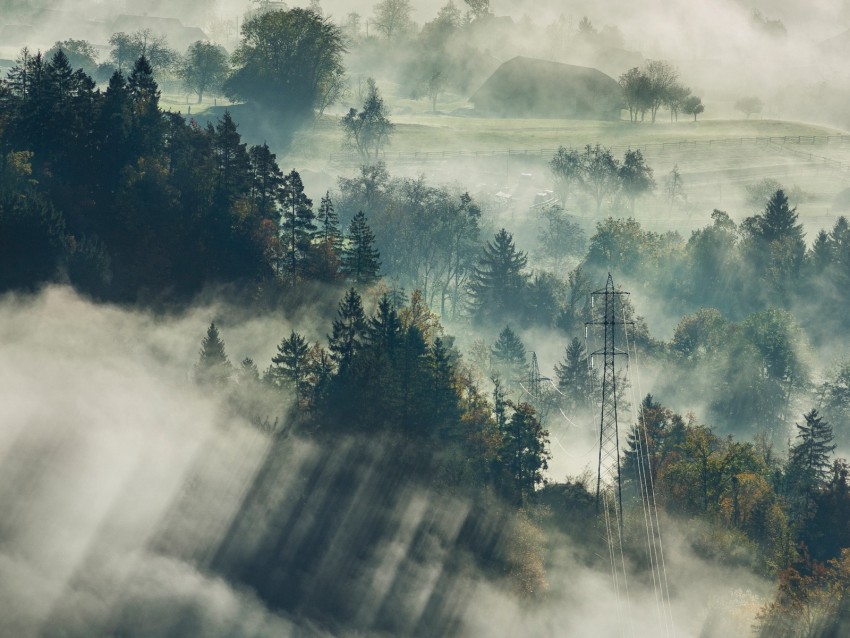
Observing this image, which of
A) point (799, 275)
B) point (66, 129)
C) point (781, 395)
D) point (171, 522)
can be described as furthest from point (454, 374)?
point (799, 275)

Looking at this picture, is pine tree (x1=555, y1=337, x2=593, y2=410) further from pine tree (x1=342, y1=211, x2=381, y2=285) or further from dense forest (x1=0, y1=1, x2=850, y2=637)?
pine tree (x1=342, y1=211, x2=381, y2=285)

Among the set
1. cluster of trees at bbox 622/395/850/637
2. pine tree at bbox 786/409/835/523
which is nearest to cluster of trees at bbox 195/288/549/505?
cluster of trees at bbox 622/395/850/637

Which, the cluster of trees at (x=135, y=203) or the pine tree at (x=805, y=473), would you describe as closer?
the cluster of trees at (x=135, y=203)

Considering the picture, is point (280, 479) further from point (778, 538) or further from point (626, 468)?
point (778, 538)

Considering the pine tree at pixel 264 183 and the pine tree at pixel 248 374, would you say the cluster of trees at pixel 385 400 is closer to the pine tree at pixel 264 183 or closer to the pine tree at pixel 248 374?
the pine tree at pixel 248 374

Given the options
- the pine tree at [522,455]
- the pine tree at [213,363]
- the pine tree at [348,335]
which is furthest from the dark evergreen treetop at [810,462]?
the pine tree at [213,363]

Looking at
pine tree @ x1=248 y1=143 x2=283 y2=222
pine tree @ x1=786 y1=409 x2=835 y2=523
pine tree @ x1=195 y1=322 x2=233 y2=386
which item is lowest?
pine tree @ x1=195 y1=322 x2=233 y2=386
